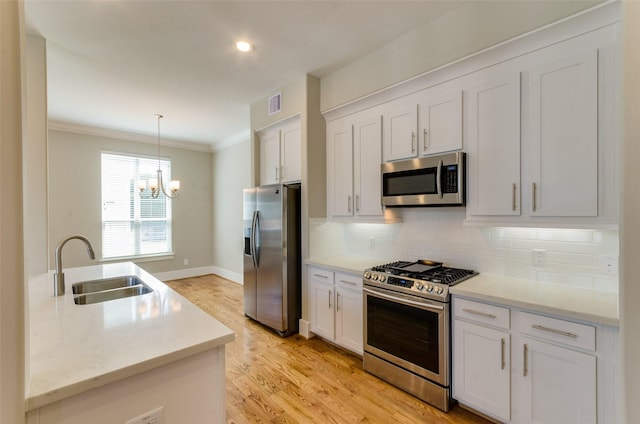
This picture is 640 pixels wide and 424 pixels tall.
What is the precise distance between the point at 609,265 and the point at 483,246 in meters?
0.76

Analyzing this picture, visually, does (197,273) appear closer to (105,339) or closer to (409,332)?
(409,332)

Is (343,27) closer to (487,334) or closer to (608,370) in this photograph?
(487,334)

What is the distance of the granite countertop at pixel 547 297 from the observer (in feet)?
5.19

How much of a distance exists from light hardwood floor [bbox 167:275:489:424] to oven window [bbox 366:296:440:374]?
Answer: 12.3 inches

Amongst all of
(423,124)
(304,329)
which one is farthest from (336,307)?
(423,124)

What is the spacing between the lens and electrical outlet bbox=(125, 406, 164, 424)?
104 centimetres

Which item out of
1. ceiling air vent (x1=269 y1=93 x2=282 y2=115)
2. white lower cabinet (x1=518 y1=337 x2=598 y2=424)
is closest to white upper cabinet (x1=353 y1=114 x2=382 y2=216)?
ceiling air vent (x1=269 y1=93 x2=282 y2=115)

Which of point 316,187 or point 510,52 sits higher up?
point 510,52

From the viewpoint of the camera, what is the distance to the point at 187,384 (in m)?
1.16

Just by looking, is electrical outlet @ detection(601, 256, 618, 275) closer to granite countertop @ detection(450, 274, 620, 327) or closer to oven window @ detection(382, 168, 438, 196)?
granite countertop @ detection(450, 274, 620, 327)

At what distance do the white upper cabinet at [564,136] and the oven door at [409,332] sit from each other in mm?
1015

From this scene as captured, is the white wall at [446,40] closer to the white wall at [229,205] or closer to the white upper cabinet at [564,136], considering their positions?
the white upper cabinet at [564,136]

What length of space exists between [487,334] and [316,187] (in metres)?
2.14

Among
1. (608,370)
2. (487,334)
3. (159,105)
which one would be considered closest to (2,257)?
(487,334)
